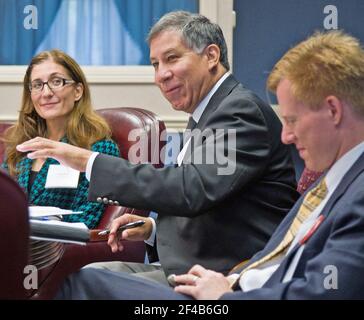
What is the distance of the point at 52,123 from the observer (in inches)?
131

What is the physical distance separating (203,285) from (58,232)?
1.31 ft

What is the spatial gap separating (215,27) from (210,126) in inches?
17.6

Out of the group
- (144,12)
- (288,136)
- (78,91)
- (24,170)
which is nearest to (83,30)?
(144,12)

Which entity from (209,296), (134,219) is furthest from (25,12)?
(209,296)

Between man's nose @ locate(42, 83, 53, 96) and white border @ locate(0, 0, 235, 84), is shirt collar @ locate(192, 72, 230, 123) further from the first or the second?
white border @ locate(0, 0, 235, 84)

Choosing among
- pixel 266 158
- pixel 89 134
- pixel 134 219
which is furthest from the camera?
pixel 89 134

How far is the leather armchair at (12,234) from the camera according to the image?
3.78ft

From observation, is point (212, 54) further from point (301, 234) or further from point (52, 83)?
point (52, 83)

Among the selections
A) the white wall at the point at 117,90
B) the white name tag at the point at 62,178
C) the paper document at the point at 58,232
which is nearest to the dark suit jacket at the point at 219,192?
the paper document at the point at 58,232

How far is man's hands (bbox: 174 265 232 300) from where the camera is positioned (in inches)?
64.6

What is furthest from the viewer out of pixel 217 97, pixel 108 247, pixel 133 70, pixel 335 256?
pixel 133 70

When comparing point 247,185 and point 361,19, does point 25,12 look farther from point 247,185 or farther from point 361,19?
point 247,185

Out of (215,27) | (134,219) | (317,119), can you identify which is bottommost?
(134,219)

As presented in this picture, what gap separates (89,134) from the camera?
3.16 meters
